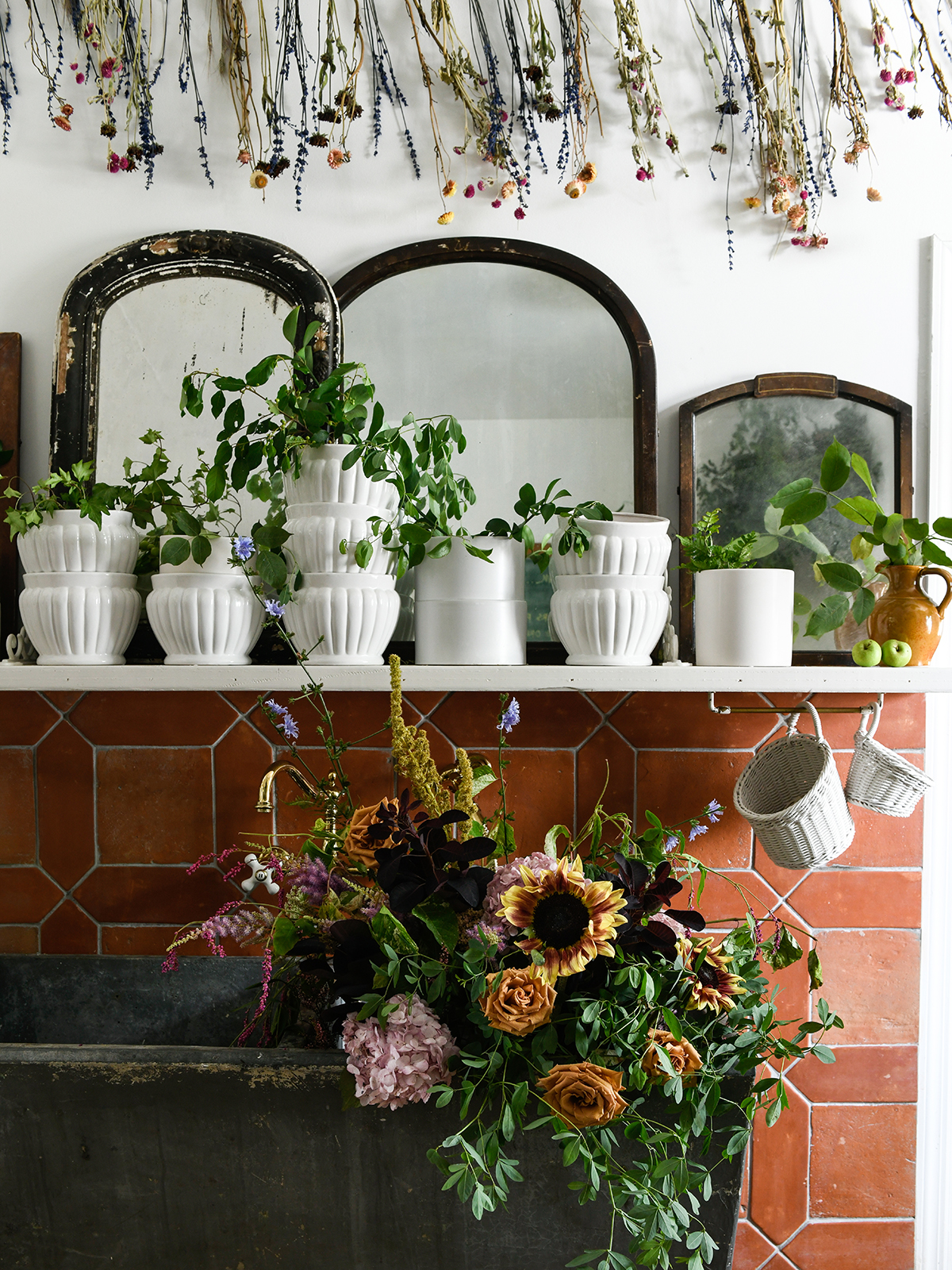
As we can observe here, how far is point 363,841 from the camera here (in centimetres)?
85

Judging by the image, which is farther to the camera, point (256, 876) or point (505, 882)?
point (256, 876)

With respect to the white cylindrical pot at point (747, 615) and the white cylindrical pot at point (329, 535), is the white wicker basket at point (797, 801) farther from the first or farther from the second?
the white cylindrical pot at point (329, 535)

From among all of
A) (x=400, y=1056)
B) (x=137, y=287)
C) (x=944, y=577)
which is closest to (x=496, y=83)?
(x=137, y=287)

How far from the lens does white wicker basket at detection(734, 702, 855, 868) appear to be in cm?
106

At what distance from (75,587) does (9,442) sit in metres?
0.32

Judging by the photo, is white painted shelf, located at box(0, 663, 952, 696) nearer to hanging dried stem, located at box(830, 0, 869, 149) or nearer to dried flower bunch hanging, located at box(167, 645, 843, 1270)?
dried flower bunch hanging, located at box(167, 645, 843, 1270)

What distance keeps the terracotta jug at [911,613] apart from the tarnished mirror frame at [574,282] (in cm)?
33

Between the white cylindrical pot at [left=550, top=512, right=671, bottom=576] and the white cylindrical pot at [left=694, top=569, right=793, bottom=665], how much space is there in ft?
0.26

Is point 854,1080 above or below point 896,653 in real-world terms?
below

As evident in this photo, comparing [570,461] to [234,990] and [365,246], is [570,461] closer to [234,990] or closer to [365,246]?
[365,246]

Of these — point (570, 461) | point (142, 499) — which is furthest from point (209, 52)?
point (570, 461)

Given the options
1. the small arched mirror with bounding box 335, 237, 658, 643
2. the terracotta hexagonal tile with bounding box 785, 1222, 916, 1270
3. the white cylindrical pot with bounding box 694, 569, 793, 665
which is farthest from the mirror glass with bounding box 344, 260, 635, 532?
the terracotta hexagonal tile with bounding box 785, 1222, 916, 1270

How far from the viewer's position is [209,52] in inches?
48.3

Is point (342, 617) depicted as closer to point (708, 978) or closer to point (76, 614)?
point (76, 614)
